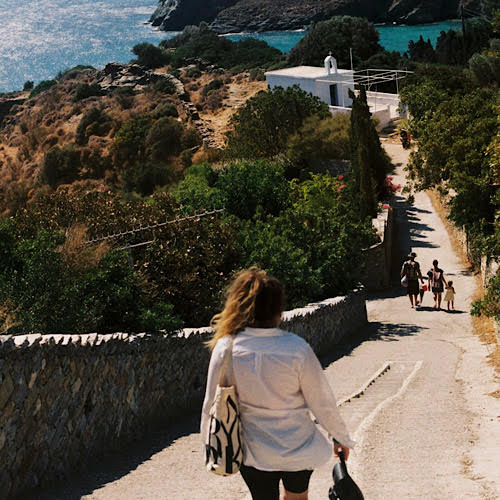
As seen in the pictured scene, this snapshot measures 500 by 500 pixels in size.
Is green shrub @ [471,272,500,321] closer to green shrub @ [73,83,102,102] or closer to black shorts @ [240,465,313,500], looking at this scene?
black shorts @ [240,465,313,500]

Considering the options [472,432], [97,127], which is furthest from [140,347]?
[97,127]

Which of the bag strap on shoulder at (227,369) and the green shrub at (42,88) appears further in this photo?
the green shrub at (42,88)

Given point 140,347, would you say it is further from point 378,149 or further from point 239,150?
point 239,150

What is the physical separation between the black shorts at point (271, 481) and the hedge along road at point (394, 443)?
2043mm

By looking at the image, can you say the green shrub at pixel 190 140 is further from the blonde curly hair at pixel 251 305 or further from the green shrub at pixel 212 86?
the blonde curly hair at pixel 251 305

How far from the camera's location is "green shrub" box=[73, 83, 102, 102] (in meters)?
77.6

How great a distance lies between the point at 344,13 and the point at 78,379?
499ft

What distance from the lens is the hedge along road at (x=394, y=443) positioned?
22.7ft

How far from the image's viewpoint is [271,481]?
461 centimetres

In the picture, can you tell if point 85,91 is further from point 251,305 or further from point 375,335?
point 251,305

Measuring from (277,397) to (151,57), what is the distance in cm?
8528

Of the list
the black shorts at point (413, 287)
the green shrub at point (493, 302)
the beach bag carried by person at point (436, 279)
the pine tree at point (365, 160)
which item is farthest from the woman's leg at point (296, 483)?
the pine tree at point (365, 160)

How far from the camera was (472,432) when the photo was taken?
8773 millimetres

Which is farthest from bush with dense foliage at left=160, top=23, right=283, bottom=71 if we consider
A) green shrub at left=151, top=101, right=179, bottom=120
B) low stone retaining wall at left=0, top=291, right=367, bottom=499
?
low stone retaining wall at left=0, top=291, right=367, bottom=499
